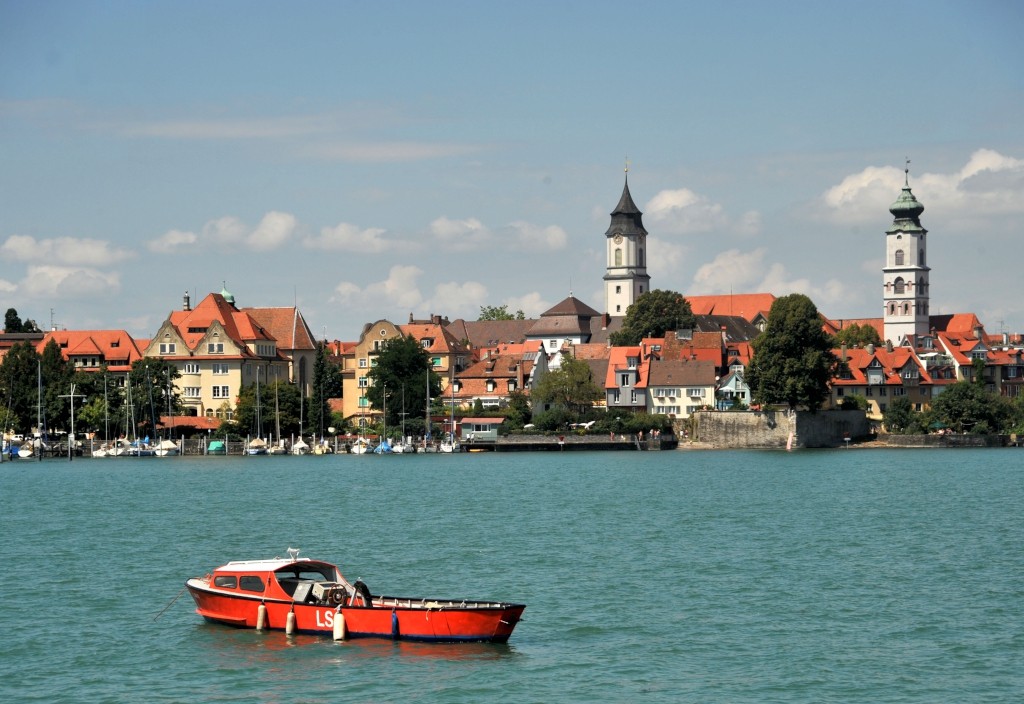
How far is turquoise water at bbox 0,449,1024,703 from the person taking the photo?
2997 cm

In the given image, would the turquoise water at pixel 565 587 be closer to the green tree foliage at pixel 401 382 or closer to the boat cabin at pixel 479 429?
the boat cabin at pixel 479 429

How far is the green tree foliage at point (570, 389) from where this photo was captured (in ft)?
440

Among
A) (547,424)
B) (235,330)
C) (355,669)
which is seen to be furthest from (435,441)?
(355,669)

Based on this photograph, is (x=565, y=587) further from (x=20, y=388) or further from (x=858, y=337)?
(x=858, y=337)

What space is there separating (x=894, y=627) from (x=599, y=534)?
67.7 ft

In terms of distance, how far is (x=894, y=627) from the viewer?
35.2 m

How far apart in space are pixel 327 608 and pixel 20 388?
339 ft

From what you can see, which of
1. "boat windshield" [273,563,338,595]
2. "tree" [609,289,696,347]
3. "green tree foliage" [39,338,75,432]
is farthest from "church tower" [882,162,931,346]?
"boat windshield" [273,563,338,595]

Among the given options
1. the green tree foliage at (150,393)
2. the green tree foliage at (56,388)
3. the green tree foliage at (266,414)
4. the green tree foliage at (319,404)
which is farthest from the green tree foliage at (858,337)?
the green tree foliage at (56,388)

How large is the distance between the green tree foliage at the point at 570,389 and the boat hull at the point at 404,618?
99468mm

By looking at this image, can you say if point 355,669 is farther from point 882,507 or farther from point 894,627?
point 882,507

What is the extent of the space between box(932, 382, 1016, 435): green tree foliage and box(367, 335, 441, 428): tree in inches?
1701

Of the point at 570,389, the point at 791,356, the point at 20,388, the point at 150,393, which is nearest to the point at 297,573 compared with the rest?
the point at 791,356

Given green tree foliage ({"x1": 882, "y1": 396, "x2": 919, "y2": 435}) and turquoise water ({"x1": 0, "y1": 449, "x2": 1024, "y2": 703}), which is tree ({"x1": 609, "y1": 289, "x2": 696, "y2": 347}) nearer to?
green tree foliage ({"x1": 882, "y1": 396, "x2": 919, "y2": 435})
